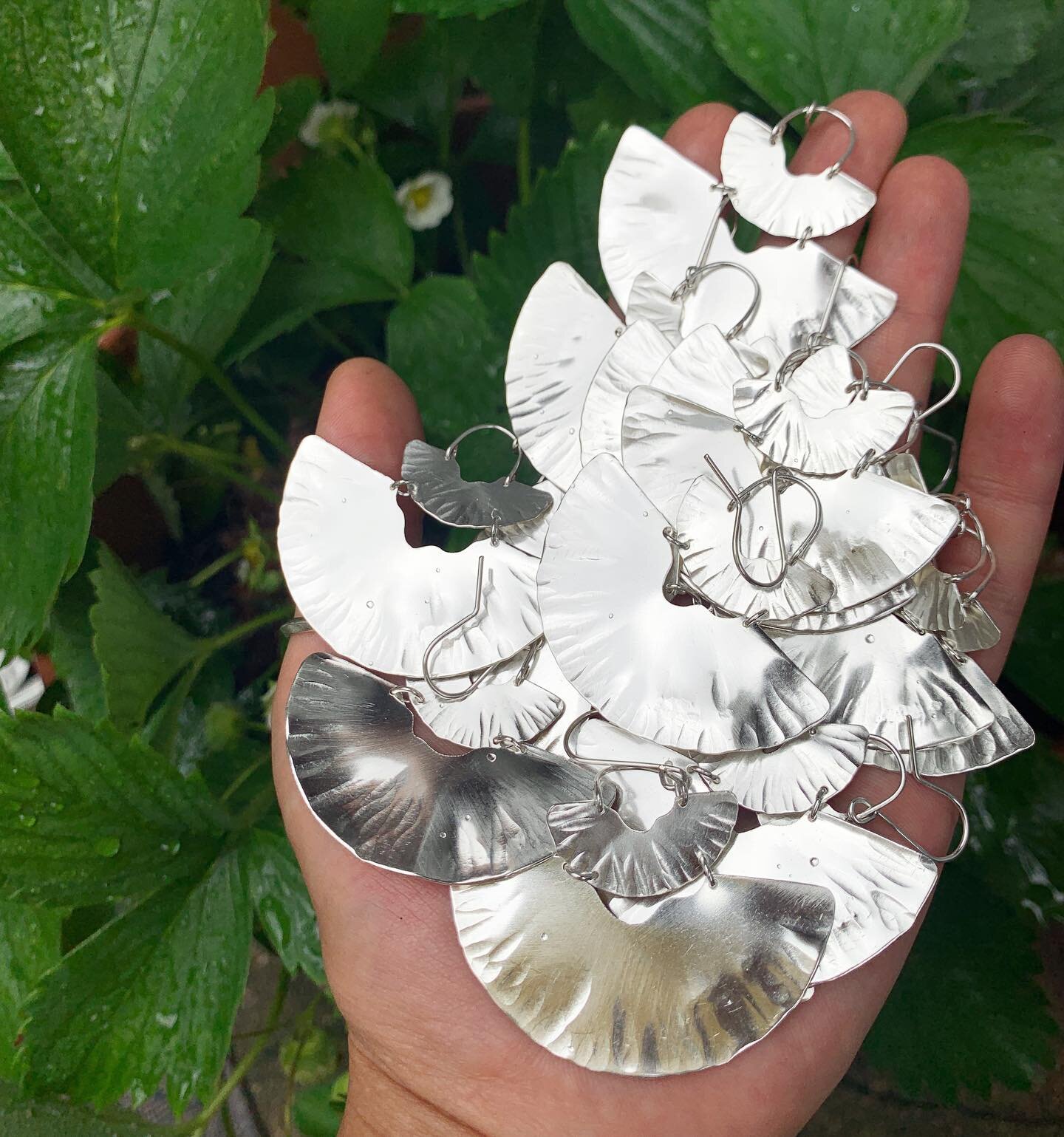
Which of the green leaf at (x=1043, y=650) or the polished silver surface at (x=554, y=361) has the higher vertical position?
the polished silver surface at (x=554, y=361)

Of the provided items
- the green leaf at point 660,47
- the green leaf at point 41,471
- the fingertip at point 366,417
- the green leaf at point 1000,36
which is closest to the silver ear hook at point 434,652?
the fingertip at point 366,417

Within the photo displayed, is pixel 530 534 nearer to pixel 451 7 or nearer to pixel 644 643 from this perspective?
pixel 644 643

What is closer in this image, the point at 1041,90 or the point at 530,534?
the point at 530,534

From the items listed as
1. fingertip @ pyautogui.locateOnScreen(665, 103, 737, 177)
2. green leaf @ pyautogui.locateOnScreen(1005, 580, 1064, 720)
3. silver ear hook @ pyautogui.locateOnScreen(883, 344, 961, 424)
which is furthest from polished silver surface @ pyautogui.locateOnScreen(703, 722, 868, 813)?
fingertip @ pyautogui.locateOnScreen(665, 103, 737, 177)

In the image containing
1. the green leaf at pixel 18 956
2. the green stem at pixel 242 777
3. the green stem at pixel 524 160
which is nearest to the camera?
the green leaf at pixel 18 956

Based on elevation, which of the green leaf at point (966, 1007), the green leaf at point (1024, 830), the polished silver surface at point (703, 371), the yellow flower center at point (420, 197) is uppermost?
the yellow flower center at point (420, 197)

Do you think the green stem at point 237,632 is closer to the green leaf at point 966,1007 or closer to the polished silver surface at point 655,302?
the polished silver surface at point 655,302

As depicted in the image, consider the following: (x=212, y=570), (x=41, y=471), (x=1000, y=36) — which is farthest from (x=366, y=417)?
(x=1000, y=36)
